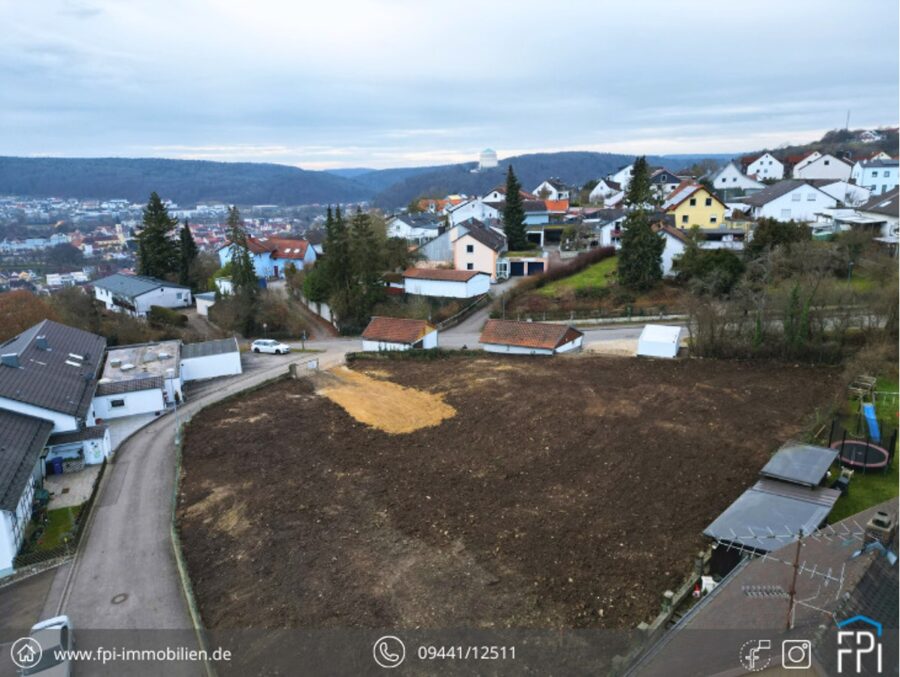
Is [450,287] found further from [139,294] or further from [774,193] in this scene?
[774,193]

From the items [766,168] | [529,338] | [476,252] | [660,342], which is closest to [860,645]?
[660,342]

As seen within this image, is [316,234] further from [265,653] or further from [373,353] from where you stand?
[265,653]

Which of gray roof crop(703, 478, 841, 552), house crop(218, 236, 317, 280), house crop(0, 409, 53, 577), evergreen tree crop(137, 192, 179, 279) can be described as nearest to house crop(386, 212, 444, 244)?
house crop(218, 236, 317, 280)

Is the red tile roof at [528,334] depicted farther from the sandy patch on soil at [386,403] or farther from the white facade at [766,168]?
the white facade at [766,168]

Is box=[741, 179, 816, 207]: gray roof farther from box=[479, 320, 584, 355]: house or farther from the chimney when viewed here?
the chimney

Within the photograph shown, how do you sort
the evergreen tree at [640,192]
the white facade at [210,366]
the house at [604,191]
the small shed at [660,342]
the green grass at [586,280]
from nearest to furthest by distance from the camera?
the small shed at [660,342] → the white facade at [210,366] → the evergreen tree at [640,192] → the green grass at [586,280] → the house at [604,191]

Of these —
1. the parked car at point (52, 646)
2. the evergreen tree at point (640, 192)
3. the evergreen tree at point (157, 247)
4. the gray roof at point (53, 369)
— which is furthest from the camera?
the evergreen tree at point (157, 247)

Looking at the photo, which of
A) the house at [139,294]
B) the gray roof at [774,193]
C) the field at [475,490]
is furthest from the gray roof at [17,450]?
the gray roof at [774,193]

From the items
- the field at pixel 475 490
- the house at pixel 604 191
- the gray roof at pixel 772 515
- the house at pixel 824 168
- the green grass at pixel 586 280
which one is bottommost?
the field at pixel 475 490
